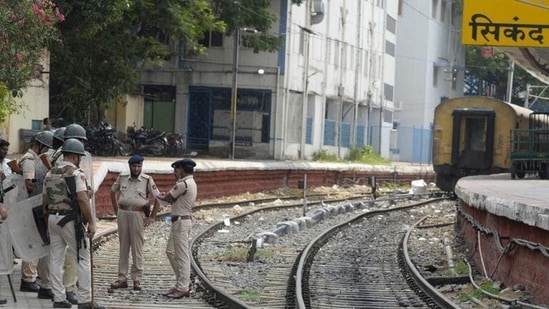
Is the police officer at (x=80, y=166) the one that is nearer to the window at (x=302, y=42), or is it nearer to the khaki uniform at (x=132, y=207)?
the khaki uniform at (x=132, y=207)

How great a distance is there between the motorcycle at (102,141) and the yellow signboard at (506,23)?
16664 millimetres

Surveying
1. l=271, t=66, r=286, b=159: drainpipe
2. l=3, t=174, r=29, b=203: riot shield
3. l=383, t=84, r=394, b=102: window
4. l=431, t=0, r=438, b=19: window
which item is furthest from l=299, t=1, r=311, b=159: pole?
l=3, t=174, r=29, b=203: riot shield

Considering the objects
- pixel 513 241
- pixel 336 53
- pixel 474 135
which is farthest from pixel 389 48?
pixel 513 241

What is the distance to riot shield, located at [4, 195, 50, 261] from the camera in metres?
12.1

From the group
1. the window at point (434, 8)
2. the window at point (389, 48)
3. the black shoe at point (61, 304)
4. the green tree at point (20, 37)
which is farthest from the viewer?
the window at point (434, 8)

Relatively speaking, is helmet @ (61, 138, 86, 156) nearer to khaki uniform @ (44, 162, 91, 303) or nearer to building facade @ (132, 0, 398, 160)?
khaki uniform @ (44, 162, 91, 303)

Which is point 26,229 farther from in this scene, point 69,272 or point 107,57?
point 107,57

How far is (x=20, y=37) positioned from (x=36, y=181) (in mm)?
8026

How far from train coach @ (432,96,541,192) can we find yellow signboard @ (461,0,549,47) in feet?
37.8

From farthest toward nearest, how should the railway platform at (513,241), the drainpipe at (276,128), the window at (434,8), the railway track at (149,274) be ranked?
1. the window at (434,8)
2. the drainpipe at (276,128)
3. the railway track at (149,274)
4. the railway platform at (513,241)

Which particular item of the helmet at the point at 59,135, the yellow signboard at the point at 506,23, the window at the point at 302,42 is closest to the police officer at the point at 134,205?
the helmet at the point at 59,135

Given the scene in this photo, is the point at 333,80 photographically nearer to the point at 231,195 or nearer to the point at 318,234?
the point at 231,195

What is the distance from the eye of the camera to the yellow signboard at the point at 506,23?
Answer: 78.3 ft

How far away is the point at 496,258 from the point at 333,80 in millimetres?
40904
